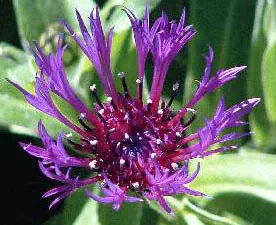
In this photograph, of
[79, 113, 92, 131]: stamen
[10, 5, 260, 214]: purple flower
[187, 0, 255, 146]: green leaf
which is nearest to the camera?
[10, 5, 260, 214]: purple flower

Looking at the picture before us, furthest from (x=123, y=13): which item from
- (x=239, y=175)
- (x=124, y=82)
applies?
(x=239, y=175)

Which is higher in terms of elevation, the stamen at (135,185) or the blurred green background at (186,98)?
the blurred green background at (186,98)

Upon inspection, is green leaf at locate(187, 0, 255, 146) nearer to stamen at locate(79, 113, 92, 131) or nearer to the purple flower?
the purple flower

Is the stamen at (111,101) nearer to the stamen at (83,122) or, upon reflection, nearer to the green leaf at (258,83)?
the stamen at (83,122)

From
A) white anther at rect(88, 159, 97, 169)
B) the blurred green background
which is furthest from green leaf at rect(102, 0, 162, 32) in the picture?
white anther at rect(88, 159, 97, 169)

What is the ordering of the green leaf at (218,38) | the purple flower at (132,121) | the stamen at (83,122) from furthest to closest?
the green leaf at (218,38) < the stamen at (83,122) < the purple flower at (132,121)

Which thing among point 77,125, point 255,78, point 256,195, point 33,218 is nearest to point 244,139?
point 255,78

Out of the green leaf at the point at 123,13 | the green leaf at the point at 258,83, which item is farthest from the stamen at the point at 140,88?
the green leaf at the point at 258,83
